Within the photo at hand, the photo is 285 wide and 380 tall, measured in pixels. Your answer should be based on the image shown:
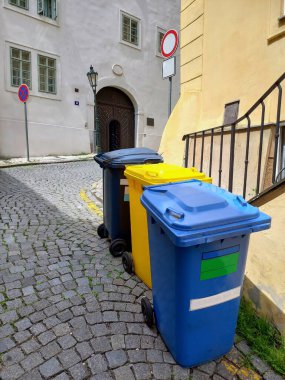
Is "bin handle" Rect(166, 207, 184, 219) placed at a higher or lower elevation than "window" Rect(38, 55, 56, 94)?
lower

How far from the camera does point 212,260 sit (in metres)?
1.63

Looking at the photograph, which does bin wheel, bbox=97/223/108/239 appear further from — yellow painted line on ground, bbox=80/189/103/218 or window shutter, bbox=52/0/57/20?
window shutter, bbox=52/0/57/20

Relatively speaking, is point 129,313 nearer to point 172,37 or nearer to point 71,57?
point 172,37

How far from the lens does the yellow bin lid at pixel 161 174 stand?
7.68 ft

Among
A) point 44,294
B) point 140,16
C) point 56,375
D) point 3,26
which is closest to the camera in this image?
point 56,375

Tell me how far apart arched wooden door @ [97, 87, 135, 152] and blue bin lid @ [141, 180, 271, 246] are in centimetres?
1425

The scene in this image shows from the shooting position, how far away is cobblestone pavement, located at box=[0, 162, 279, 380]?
184 centimetres

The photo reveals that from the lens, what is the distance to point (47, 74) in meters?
13.1

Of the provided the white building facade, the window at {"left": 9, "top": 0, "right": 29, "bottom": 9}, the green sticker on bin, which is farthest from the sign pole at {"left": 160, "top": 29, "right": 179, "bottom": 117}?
the window at {"left": 9, "top": 0, "right": 29, "bottom": 9}

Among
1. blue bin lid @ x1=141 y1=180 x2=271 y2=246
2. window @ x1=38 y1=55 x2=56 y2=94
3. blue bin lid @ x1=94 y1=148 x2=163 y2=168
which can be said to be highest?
window @ x1=38 y1=55 x2=56 y2=94

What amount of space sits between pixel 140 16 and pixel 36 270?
55.5ft

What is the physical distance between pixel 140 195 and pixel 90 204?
3188 mm

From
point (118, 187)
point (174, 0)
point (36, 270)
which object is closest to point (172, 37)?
point (118, 187)

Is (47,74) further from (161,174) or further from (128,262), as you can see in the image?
(161,174)
